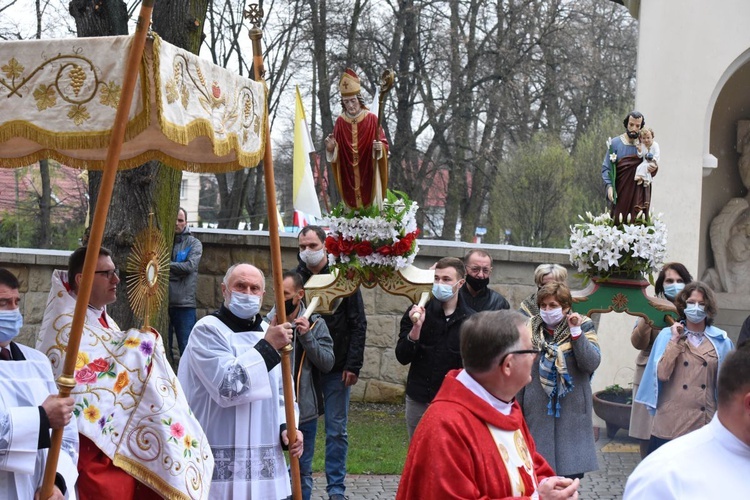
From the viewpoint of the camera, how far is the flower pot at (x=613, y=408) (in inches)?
403

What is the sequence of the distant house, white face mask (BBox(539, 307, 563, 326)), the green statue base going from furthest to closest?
the distant house → the green statue base → white face mask (BBox(539, 307, 563, 326))

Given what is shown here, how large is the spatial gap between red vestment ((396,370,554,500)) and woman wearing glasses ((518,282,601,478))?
2.37 m

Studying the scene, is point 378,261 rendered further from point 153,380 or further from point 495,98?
point 495,98

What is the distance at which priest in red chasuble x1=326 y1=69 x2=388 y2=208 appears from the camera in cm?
673

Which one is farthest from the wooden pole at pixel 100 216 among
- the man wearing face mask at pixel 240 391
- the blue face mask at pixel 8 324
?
the man wearing face mask at pixel 240 391

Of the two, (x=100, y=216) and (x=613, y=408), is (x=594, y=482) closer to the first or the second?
(x=613, y=408)

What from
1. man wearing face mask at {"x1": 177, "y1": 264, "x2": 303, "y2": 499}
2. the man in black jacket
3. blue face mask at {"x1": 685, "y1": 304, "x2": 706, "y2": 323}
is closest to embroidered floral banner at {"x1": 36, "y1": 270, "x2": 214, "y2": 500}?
man wearing face mask at {"x1": 177, "y1": 264, "x2": 303, "y2": 499}

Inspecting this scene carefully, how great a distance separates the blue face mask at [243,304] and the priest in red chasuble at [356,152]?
141cm

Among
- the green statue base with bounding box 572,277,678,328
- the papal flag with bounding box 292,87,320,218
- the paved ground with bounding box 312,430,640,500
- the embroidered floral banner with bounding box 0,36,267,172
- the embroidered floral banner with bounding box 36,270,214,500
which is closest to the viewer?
the embroidered floral banner with bounding box 0,36,267,172

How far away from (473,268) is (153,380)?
278 cm

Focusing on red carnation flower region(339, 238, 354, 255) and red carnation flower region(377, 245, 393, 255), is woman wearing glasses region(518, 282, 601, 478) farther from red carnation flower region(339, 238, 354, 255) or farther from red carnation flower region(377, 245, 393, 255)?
red carnation flower region(339, 238, 354, 255)

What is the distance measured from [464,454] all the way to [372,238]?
313cm

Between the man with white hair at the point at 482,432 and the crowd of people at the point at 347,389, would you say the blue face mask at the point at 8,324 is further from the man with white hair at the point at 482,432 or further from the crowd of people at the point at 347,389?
the man with white hair at the point at 482,432

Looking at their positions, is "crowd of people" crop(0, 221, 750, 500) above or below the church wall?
below
